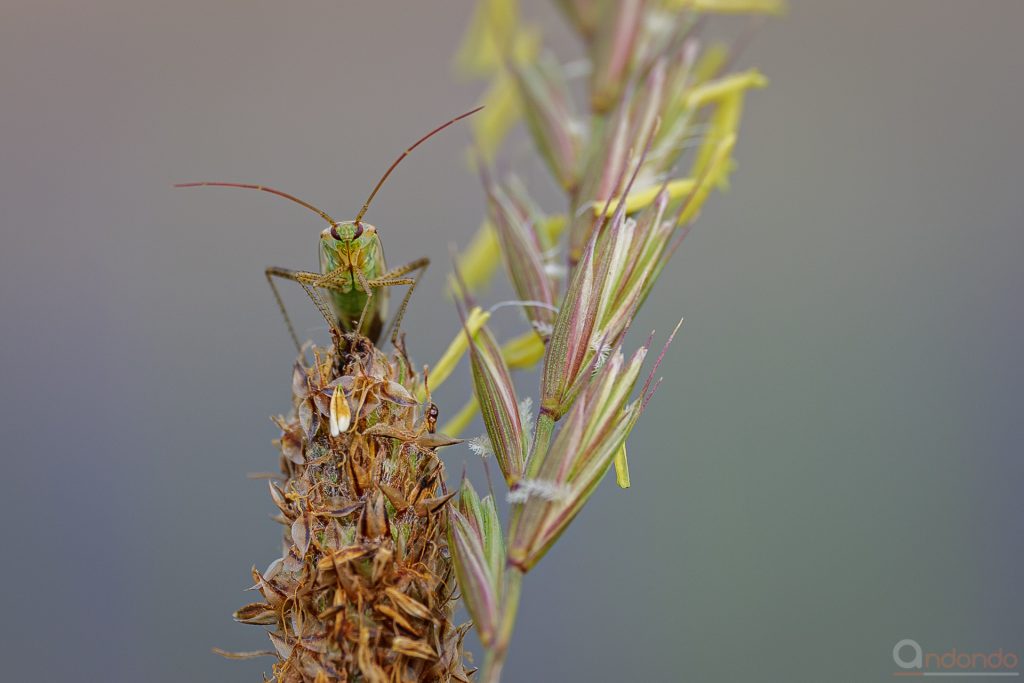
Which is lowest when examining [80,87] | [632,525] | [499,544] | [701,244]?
[499,544]

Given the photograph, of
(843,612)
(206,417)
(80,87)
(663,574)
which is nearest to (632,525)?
(663,574)

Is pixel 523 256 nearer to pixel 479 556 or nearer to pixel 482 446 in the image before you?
pixel 482 446

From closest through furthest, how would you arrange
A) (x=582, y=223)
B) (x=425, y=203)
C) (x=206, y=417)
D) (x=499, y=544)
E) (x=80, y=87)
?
1. (x=499, y=544)
2. (x=582, y=223)
3. (x=206, y=417)
4. (x=425, y=203)
5. (x=80, y=87)

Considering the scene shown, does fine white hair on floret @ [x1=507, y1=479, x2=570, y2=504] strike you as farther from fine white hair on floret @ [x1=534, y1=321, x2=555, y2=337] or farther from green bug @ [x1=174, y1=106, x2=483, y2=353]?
green bug @ [x1=174, y1=106, x2=483, y2=353]

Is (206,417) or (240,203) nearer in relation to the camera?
(206,417)

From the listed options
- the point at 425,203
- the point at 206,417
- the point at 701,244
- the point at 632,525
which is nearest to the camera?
the point at 632,525

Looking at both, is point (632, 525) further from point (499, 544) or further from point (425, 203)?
point (499, 544)

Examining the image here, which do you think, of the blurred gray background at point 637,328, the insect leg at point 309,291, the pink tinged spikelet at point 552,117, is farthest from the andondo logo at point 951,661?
the insect leg at point 309,291
